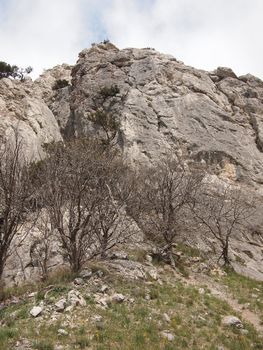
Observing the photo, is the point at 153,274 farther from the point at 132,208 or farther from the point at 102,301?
the point at 132,208

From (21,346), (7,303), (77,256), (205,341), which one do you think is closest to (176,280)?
(77,256)

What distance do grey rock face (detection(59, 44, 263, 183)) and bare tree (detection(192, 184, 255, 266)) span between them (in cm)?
617

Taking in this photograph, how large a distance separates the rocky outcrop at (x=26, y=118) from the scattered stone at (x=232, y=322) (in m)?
22.4

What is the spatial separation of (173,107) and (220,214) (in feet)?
53.4

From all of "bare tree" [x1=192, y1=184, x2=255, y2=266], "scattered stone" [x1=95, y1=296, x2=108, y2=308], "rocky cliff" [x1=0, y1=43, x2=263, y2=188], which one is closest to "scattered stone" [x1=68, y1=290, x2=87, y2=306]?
"scattered stone" [x1=95, y1=296, x2=108, y2=308]

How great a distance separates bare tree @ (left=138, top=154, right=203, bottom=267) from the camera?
23.4 meters

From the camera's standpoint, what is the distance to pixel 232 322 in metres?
14.1

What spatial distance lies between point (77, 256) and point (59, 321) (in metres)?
4.53

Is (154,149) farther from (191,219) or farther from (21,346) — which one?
(21,346)

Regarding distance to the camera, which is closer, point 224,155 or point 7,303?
point 7,303

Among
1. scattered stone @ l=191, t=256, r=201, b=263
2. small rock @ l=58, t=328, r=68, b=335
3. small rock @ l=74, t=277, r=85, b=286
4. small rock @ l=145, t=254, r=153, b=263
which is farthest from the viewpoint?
scattered stone @ l=191, t=256, r=201, b=263

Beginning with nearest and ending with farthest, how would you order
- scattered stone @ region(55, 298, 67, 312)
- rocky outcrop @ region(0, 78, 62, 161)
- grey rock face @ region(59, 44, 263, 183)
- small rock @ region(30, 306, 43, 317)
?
small rock @ region(30, 306, 43, 317)
scattered stone @ region(55, 298, 67, 312)
rocky outcrop @ region(0, 78, 62, 161)
grey rock face @ region(59, 44, 263, 183)

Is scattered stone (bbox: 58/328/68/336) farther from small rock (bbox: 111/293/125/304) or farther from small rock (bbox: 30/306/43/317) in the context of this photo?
small rock (bbox: 111/293/125/304)

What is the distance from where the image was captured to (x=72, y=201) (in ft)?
56.3
